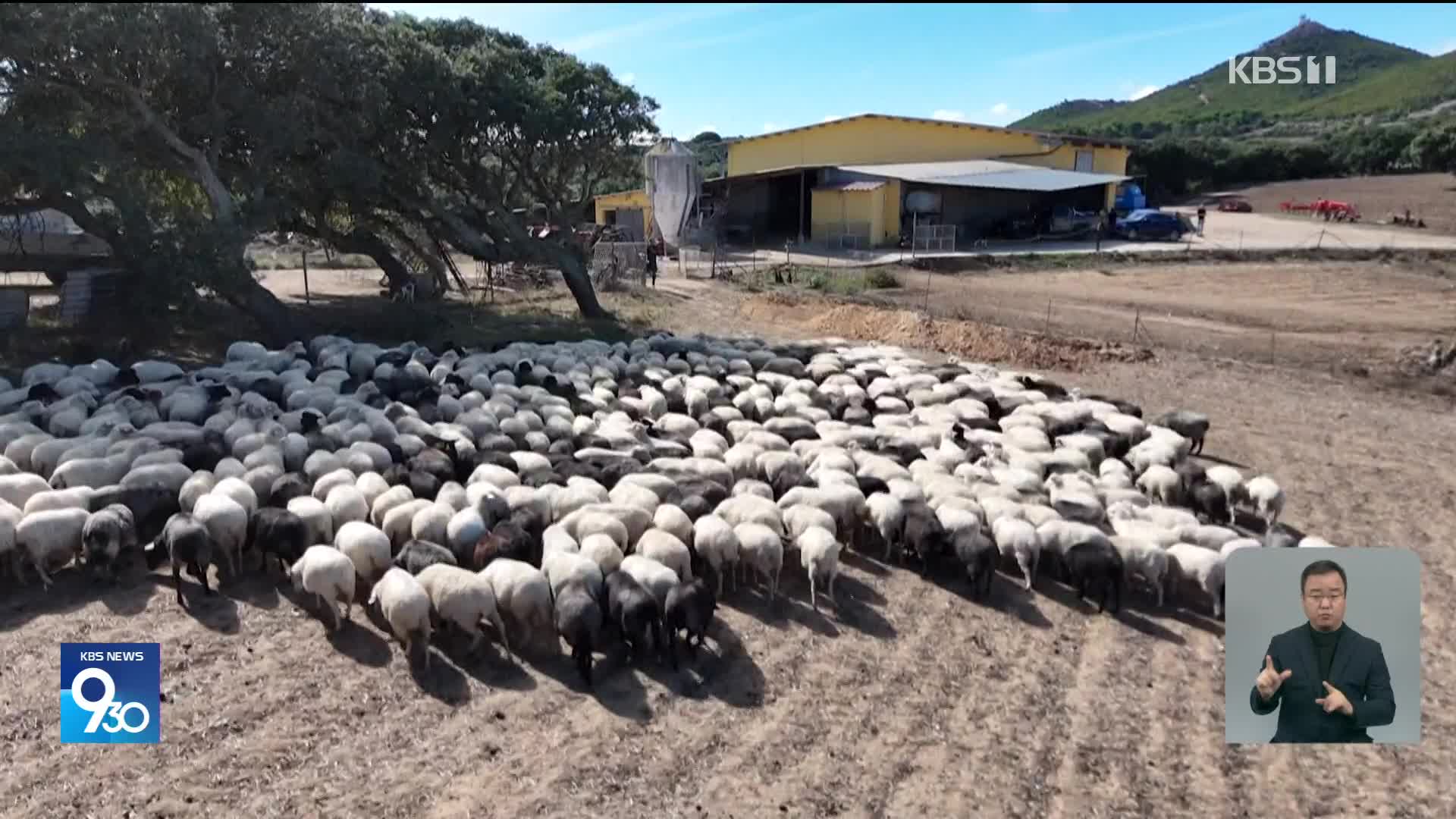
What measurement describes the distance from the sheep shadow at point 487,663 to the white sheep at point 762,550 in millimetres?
2023

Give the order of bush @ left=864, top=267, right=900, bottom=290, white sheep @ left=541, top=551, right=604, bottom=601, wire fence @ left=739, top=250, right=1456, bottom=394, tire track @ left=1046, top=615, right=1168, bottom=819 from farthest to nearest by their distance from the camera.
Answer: bush @ left=864, top=267, right=900, bottom=290 < wire fence @ left=739, top=250, right=1456, bottom=394 < white sheep @ left=541, top=551, right=604, bottom=601 < tire track @ left=1046, top=615, right=1168, bottom=819

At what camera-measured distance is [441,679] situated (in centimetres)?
645

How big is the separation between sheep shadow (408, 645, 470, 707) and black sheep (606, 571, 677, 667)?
43.7 inches

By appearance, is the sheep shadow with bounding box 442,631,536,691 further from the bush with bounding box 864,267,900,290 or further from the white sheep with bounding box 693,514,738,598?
the bush with bounding box 864,267,900,290

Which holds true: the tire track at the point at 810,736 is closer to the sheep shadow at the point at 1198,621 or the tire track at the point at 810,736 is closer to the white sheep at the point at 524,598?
the white sheep at the point at 524,598

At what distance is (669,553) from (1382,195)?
179 feet

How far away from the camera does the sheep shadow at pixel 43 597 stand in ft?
23.1

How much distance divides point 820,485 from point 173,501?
5905 mm

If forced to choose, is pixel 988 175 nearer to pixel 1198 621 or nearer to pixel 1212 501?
pixel 1212 501

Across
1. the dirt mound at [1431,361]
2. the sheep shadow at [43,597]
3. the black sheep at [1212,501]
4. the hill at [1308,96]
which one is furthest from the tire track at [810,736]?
the hill at [1308,96]

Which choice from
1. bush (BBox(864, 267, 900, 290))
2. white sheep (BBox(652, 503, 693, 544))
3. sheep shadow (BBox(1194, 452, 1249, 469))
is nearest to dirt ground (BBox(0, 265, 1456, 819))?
white sheep (BBox(652, 503, 693, 544))

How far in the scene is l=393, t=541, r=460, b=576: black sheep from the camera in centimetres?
723

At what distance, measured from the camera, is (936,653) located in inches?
277

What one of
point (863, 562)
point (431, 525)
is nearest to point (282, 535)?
point (431, 525)
